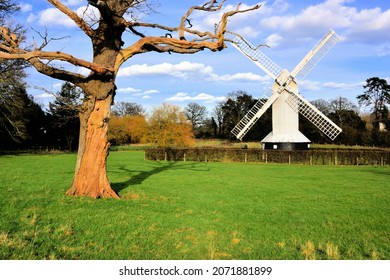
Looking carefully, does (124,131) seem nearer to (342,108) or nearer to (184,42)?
(342,108)

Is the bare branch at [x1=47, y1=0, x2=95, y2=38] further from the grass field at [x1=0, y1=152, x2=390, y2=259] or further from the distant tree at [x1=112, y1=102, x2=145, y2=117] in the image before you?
the distant tree at [x1=112, y1=102, x2=145, y2=117]

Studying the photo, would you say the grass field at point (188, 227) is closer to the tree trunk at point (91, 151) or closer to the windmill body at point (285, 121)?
the tree trunk at point (91, 151)

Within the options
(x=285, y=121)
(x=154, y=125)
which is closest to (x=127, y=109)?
(x=154, y=125)

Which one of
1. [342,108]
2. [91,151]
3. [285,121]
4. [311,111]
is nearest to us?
[91,151]

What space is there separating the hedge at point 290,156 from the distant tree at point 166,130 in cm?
1327

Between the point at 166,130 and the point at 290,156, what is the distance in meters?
23.3

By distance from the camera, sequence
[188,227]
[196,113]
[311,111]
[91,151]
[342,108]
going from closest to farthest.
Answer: [188,227] < [91,151] < [311,111] < [342,108] < [196,113]

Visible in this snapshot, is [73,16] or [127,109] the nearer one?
[73,16]

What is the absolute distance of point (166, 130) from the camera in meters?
53.9

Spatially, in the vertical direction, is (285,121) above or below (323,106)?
below

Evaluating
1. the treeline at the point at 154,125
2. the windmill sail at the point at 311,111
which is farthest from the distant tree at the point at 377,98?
the windmill sail at the point at 311,111

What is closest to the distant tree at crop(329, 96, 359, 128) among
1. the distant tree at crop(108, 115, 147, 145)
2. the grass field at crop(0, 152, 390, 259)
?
the distant tree at crop(108, 115, 147, 145)

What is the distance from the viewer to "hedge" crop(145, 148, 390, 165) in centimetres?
3475

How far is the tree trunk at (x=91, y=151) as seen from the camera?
1104cm
